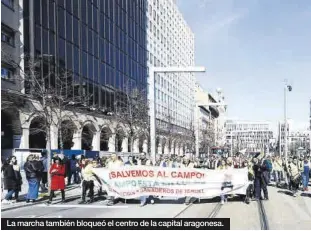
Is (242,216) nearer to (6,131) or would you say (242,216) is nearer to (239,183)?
(239,183)

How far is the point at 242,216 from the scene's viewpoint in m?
12.8

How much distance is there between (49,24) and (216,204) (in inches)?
984

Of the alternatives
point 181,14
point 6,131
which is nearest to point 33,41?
point 6,131

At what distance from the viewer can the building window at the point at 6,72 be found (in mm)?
29609

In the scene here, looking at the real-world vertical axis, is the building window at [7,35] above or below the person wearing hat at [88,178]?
above

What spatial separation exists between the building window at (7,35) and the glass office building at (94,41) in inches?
60.6

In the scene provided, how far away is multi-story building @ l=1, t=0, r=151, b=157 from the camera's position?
32062 millimetres

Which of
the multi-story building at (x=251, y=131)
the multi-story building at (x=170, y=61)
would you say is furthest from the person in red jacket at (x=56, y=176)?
the multi-story building at (x=251, y=131)

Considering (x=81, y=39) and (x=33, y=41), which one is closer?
(x=33, y=41)

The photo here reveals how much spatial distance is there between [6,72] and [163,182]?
17.8 m

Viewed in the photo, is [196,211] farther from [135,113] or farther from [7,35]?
[135,113]

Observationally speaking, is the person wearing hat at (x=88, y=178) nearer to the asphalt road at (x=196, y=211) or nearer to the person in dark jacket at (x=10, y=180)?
the asphalt road at (x=196, y=211)

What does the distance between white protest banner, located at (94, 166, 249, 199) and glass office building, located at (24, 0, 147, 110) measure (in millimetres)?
19038
